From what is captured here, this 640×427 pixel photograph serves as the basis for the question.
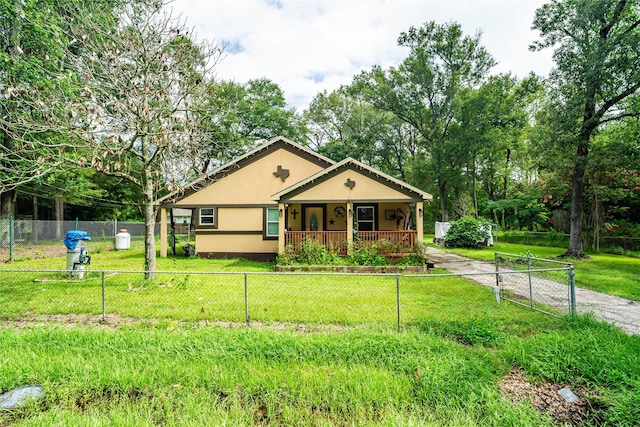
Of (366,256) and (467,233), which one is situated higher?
(467,233)

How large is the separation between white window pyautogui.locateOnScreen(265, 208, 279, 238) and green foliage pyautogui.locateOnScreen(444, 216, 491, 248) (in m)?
12.2

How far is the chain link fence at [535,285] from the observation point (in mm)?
6520

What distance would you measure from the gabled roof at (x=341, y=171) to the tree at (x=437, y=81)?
14850mm

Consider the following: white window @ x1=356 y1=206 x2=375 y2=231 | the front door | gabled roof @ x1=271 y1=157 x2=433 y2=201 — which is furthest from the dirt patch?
the front door

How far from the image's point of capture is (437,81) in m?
25.5

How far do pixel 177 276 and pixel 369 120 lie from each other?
95.2ft

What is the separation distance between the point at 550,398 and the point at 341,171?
33.2 ft

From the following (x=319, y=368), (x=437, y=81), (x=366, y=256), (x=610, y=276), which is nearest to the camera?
(x=319, y=368)

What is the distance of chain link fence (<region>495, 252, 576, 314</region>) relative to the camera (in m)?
6.52

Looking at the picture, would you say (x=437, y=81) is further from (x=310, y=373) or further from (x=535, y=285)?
(x=310, y=373)

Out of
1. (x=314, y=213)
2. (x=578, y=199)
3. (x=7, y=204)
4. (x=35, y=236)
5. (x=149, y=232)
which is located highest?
(x=7, y=204)

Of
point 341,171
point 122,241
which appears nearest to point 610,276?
point 341,171

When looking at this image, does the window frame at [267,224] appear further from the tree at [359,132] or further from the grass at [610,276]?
the tree at [359,132]

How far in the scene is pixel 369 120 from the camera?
1336 inches
